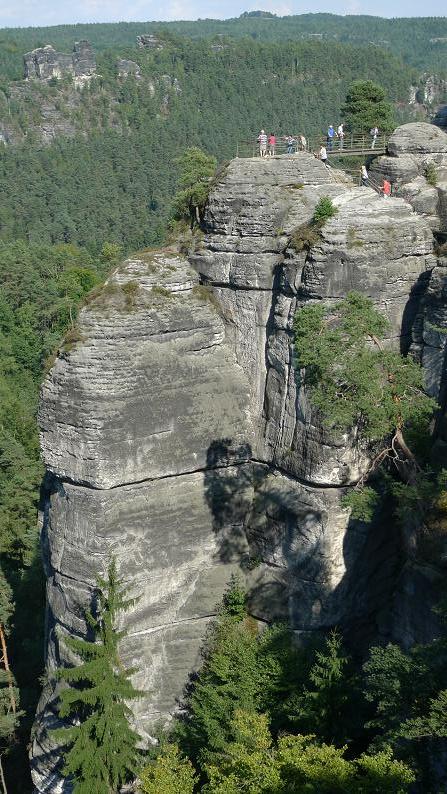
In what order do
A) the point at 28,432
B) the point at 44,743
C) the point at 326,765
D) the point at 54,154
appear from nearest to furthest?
the point at 326,765, the point at 44,743, the point at 28,432, the point at 54,154

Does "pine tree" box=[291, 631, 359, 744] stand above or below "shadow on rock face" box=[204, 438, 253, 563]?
below

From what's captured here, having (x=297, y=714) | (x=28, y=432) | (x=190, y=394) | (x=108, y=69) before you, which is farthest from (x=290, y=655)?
(x=108, y=69)

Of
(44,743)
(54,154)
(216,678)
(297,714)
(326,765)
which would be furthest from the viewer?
(54,154)

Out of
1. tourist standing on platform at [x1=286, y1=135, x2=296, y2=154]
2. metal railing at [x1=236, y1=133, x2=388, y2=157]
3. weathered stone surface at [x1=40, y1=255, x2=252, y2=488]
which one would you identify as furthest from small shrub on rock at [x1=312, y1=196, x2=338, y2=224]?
tourist standing on platform at [x1=286, y1=135, x2=296, y2=154]

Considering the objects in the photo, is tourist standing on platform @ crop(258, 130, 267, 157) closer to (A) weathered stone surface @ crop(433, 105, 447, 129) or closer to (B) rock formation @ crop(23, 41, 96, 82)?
(A) weathered stone surface @ crop(433, 105, 447, 129)

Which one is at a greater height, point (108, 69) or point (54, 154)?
point (108, 69)

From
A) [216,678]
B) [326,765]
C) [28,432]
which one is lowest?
[28,432]

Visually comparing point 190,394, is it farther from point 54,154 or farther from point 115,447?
point 54,154
